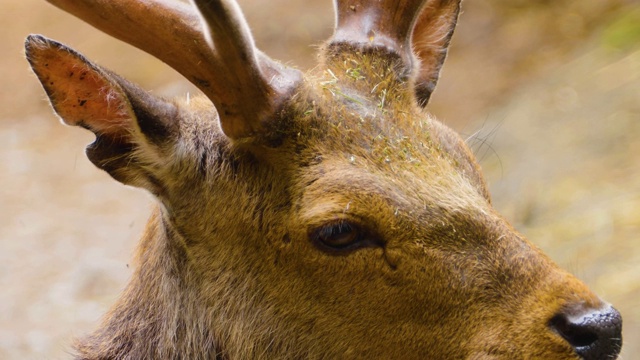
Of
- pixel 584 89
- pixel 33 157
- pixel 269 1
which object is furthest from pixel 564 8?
pixel 33 157

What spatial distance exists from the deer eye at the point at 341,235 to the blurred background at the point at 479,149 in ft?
11.6

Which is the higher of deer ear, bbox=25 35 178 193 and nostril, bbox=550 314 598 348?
deer ear, bbox=25 35 178 193

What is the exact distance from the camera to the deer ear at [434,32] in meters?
5.75

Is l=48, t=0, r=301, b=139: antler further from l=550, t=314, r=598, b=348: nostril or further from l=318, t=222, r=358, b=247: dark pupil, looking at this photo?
l=550, t=314, r=598, b=348: nostril

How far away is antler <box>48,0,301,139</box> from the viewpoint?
4.33 m

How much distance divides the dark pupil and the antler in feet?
2.14

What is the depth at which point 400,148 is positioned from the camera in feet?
15.0

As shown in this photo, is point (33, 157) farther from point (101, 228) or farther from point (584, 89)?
point (584, 89)

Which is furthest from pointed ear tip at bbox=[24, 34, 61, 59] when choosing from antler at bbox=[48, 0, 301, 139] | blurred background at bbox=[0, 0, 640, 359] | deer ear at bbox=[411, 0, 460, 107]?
blurred background at bbox=[0, 0, 640, 359]

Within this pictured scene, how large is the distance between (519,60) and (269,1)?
439 cm

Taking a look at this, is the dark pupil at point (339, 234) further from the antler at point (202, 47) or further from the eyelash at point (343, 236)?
the antler at point (202, 47)

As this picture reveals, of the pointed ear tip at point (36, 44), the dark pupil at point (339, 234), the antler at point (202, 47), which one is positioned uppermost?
the antler at point (202, 47)

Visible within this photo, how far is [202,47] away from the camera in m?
4.43

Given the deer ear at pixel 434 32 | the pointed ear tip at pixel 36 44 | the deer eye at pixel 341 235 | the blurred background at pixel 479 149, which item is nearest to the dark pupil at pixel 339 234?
the deer eye at pixel 341 235
